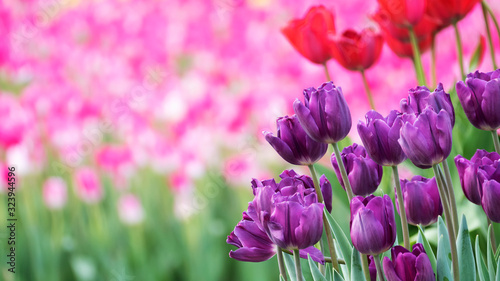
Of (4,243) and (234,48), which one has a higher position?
(234,48)

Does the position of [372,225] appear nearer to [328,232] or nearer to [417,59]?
[328,232]

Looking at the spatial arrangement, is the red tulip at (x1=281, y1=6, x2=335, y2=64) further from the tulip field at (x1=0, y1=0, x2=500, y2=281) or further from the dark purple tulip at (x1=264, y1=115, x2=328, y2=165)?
the dark purple tulip at (x1=264, y1=115, x2=328, y2=165)

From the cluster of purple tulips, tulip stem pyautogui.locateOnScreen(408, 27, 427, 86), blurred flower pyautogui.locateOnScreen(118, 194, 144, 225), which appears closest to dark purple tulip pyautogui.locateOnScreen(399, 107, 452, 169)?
the cluster of purple tulips

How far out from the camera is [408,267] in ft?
1.28

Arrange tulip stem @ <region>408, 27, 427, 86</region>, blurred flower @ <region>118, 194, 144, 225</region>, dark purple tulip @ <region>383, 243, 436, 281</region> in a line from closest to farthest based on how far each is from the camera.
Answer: dark purple tulip @ <region>383, 243, 436, 281</region> < tulip stem @ <region>408, 27, 427, 86</region> < blurred flower @ <region>118, 194, 144, 225</region>

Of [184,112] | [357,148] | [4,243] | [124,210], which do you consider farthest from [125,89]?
[357,148]

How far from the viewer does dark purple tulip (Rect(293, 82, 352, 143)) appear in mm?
431

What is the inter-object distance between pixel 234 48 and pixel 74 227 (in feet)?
2.47

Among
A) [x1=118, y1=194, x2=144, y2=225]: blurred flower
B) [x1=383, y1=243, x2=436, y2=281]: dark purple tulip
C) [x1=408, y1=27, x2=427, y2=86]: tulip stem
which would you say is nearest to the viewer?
[x1=383, y1=243, x2=436, y2=281]: dark purple tulip

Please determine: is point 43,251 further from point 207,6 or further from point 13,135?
point 207,6

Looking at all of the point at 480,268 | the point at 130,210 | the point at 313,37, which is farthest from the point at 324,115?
the point at 130,210

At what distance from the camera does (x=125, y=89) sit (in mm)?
1926

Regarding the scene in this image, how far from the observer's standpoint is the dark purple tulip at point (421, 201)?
0.45 m

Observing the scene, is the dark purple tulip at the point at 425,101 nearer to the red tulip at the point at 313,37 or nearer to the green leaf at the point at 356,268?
the green leaf at the point at 356,268
